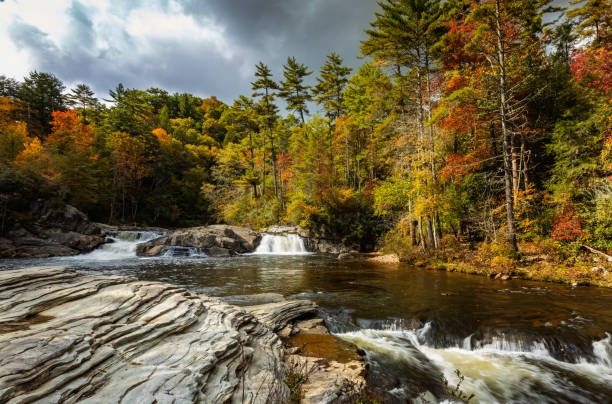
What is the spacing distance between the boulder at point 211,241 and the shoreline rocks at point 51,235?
398 cm

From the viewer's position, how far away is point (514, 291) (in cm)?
766

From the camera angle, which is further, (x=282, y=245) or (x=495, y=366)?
(x=282, y=245)

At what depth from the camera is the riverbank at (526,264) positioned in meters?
8.08

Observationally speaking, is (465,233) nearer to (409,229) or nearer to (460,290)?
(409,229)

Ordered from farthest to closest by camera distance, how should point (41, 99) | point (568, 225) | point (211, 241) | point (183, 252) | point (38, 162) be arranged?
point (41, 99), point (38, 162), point (211, 241), point (183, 252), point (568, 225)

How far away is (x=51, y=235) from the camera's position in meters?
16.6

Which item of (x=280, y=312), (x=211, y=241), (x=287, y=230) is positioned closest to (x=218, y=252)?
(x=211, y=241)

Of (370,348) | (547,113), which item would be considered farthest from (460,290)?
(547,113)

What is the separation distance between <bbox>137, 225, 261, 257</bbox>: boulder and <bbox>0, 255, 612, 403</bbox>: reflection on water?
9208 mm

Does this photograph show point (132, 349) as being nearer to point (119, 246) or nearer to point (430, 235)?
point (430, 235)

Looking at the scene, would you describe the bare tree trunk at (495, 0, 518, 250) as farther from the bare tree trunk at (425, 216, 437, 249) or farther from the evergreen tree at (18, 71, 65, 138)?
the evergreen tree at (18, 71, 65, 138)

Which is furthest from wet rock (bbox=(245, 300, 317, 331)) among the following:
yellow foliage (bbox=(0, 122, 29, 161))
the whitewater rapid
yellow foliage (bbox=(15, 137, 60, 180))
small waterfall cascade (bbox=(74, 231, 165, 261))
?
yellow foliage (bbox=(0, 122, 29, 161))

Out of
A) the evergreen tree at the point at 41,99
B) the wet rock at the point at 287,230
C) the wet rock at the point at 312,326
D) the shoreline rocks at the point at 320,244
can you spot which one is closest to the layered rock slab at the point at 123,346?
the wet rock at the point at 312,326

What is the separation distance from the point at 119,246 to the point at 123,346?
757 inches
